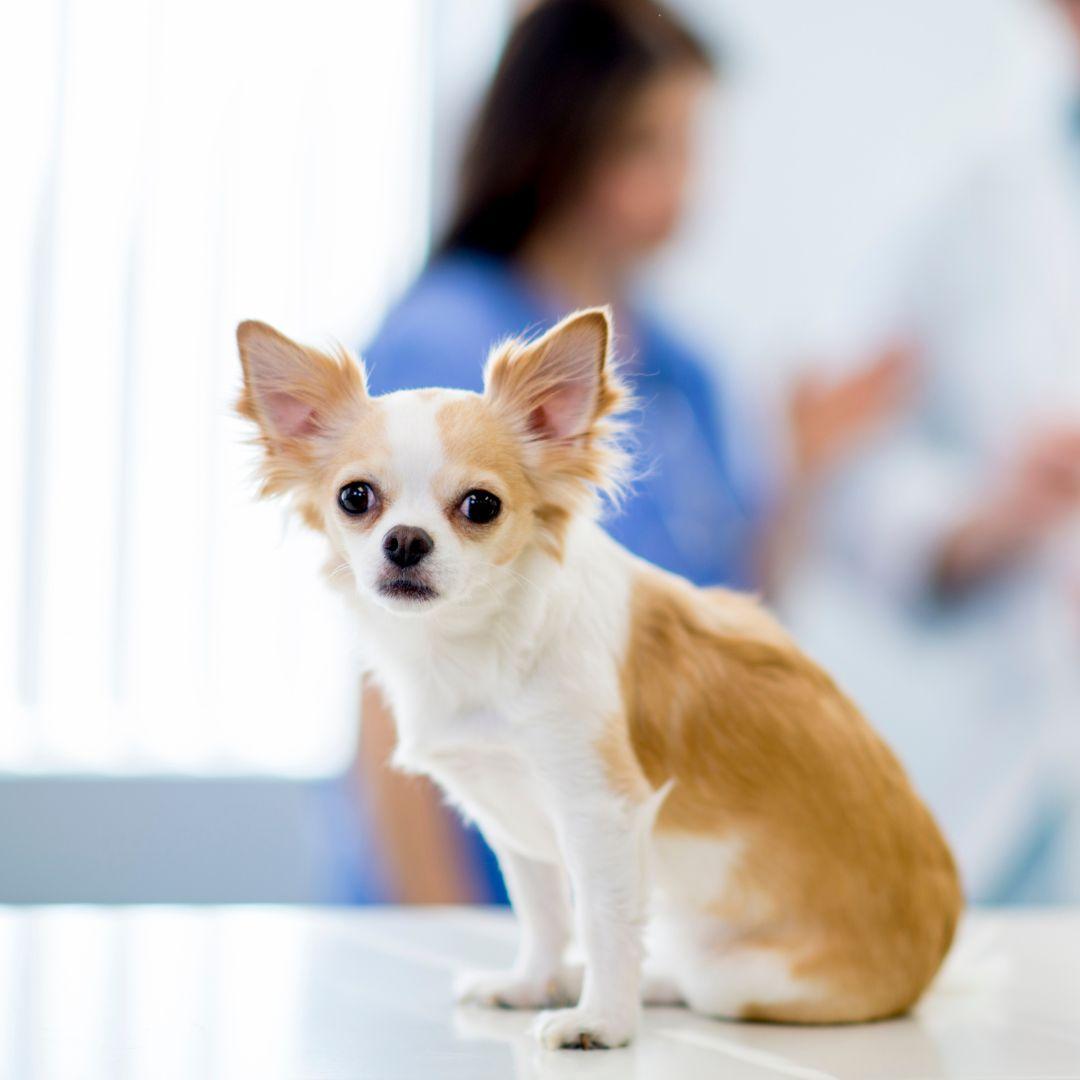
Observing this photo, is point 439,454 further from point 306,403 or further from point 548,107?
point 548,107

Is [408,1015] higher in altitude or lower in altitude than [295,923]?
higher

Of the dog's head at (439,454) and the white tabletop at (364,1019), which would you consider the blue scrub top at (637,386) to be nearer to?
the dog's head at (439,454)

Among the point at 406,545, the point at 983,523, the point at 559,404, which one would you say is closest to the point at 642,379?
the point at 559,404

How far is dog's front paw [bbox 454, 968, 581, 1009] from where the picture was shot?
0.98 metres

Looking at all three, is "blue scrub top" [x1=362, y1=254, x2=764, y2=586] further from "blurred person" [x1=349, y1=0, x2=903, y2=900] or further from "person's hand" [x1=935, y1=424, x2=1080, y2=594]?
"person's hand" [x1=935, y1=424, x2=1080, y2=594]

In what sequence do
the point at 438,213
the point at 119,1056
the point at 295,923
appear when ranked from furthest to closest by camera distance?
the point at 438,213 < the point at 295,923 < the point at 119,1056

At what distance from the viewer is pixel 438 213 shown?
2.27 meters

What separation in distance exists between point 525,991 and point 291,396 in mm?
469

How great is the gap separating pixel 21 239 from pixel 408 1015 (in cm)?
215

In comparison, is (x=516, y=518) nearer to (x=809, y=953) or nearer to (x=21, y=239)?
(x=809, y=953)

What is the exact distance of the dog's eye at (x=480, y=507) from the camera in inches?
32.0

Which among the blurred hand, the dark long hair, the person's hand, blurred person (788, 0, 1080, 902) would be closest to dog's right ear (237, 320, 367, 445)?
the dark long hair

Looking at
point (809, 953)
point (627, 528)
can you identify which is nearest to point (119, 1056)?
point (809, 953)

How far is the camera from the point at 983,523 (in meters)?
2.94
